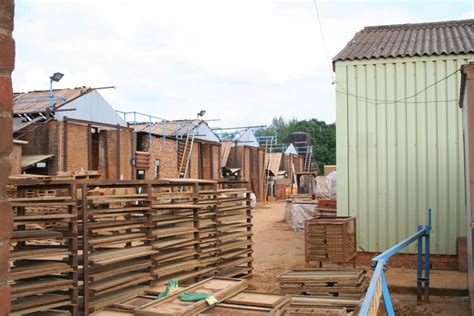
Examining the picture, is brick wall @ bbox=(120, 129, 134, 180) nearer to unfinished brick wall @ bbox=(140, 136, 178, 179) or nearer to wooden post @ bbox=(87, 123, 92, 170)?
unfinished brick wall @ bbox=(140, 136, 178, 179)

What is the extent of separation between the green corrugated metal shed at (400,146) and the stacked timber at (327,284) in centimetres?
378

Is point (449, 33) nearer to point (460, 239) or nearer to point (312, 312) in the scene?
point (460, 239)

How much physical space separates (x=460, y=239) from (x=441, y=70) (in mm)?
3881

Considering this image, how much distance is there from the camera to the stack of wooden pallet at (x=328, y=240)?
10.0 metres

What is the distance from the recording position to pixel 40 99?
24312mm

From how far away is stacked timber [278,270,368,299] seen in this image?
8.01 m

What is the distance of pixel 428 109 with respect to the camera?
1168 centimetres

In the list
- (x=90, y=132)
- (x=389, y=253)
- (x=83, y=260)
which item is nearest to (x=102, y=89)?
(x=90, y=132)

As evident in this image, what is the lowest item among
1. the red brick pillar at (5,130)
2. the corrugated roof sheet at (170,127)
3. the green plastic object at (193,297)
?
the green plastic object at (193,297)

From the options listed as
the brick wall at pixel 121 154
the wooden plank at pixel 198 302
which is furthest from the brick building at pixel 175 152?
the wooden plank at pixel 198 302

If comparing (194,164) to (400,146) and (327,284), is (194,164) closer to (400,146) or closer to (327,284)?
(400,146)

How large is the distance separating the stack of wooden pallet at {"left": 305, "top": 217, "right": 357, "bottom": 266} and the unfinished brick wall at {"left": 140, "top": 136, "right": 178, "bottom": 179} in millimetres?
17721

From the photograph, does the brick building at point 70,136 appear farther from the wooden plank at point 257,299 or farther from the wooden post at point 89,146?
the wooden plank at point 257,299

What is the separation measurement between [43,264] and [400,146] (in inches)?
337
